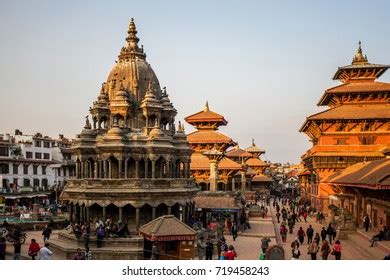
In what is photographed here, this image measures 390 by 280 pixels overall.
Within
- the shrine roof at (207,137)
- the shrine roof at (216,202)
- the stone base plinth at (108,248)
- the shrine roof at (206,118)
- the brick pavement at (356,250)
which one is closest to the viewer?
the brick pavement at (356,250)

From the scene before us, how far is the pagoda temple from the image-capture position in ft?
108

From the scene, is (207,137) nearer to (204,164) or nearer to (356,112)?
(204,164)

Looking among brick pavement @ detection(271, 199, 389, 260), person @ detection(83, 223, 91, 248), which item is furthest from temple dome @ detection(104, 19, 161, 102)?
brick pavement @ detection(271, 199, 389, 260)

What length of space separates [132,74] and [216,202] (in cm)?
798

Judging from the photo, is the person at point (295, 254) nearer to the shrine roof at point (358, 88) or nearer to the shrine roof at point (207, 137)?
the shrine roof at point (358, 88)

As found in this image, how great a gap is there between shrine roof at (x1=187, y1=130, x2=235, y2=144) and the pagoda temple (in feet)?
25.2

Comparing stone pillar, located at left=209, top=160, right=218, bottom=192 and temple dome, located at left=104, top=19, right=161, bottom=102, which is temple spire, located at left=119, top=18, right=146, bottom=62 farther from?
stone pillar, located at left=209, top=160, right=218, bottom=192

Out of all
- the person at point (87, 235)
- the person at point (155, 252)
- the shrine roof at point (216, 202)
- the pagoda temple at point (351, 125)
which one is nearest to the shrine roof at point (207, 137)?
the pagoda temple at point (351, 125)

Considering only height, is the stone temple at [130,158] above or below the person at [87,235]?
above

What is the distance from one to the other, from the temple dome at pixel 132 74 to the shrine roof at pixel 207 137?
633 inches

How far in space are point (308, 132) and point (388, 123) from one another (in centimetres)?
700

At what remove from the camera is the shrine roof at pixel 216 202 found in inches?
1017
